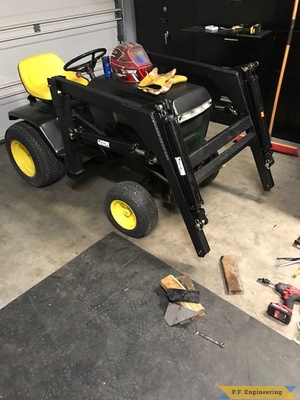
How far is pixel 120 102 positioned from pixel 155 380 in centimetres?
129

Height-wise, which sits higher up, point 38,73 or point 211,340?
point 38,73

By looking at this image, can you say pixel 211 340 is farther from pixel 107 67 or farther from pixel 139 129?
pixel 107 67

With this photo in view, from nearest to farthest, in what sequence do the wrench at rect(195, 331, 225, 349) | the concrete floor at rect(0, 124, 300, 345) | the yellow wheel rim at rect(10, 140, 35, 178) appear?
1. the wrench at rect(195, 331, 225, 349)
2. the concrete floor at rect(0, 124, 300, 345)
3. the yellow wheel rim at rect(10, 140, 35, 178)

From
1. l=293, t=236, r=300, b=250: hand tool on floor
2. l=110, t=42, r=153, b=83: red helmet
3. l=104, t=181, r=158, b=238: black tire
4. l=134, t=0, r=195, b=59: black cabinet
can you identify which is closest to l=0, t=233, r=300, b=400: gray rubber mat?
l=104, t=181, r=158, b=238: black tire

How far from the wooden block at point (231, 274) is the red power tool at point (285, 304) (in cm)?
15

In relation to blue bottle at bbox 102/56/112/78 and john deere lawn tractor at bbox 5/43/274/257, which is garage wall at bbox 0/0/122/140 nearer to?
john deere lawn tractor at bbox 5/43/274/257

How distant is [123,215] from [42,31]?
227 cm

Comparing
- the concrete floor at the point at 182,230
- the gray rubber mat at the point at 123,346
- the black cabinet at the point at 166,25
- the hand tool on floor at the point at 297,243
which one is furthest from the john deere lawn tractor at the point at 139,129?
the black cabinet at the point at 166,25

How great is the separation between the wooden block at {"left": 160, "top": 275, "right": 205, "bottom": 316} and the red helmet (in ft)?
4.00

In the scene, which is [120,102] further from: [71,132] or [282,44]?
[282,44]

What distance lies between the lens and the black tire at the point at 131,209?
6.36 ft

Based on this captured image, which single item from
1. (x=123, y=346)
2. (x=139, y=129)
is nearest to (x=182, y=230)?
(x=139, y=129)

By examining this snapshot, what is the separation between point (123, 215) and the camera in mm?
A: 2143

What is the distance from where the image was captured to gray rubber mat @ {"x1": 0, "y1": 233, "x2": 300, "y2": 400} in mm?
1354
